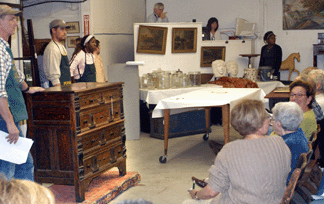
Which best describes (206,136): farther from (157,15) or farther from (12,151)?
(12,151)

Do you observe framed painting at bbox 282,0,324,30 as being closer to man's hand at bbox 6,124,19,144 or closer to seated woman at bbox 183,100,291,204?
seated woman at bbox 183,100,291,204

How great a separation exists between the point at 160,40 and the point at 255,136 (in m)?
5.89

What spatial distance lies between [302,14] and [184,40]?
5.26 meters

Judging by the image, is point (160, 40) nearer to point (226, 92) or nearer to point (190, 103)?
point (226, 92)

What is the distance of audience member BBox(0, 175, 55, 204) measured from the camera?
107cm

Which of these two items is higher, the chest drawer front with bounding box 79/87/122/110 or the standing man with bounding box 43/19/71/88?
the standing man with bounding box 43/19/71/88

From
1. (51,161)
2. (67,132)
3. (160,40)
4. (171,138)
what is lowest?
(171,138)

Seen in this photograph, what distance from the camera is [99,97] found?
4246 mm

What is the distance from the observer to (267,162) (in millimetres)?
2457

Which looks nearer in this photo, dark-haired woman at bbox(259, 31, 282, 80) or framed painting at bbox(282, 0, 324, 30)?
dark-haired woman at bbox(259, 31, 282, 80)

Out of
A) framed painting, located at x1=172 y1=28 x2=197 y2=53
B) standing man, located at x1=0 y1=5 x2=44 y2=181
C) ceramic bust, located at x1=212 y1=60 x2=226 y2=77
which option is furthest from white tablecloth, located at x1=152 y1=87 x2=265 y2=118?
ceramic bust, located at x1=212 y1=60 x2=226 y2=77

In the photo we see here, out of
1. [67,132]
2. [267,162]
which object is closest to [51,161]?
[67,132]

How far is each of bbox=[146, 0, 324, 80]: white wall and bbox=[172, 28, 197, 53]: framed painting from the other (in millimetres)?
4308

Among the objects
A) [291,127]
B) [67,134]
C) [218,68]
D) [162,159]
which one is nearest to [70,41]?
[218,68]
